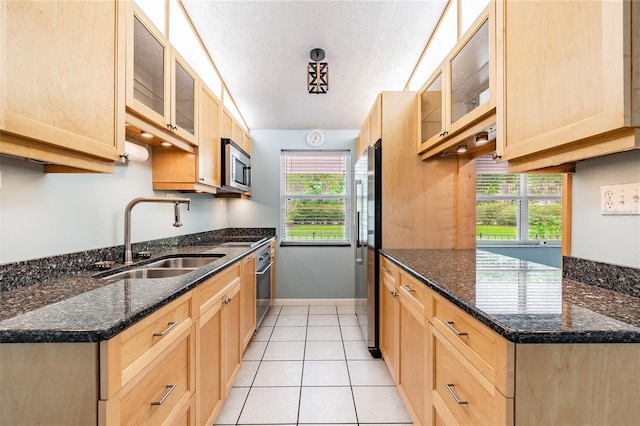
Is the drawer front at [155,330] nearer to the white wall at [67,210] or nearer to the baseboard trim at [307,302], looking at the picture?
the white wall at [67,210]

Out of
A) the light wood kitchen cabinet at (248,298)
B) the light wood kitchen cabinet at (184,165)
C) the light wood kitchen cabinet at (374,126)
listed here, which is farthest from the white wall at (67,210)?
the light wood kitchen cabinet at (374,126)

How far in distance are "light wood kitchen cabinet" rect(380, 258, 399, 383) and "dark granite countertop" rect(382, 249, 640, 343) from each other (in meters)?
0.40

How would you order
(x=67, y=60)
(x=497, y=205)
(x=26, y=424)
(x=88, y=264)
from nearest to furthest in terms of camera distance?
(x=26, y=424) → (x=67, y=60) → (x=88, y=264) → (x=497, y=205)

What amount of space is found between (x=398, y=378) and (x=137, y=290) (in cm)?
163

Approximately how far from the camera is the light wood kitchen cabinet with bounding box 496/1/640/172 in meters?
0.77

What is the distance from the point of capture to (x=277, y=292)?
399cm

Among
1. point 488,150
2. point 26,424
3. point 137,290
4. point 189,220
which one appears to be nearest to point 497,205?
point 488,150

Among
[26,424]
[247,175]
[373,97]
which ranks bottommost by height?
[26,424]

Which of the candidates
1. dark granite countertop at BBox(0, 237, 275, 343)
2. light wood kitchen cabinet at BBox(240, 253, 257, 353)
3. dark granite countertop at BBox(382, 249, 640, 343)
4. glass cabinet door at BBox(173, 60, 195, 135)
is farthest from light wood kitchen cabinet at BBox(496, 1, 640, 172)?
light wood kitchen cabinet at BBox(240, 253, 257, 353)

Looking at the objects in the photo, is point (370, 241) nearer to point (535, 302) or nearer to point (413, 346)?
point (413, 346)

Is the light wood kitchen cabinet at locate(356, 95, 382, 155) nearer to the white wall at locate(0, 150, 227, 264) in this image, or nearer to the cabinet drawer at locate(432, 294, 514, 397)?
the cabinet drawer at locate(432, 294, 514, 397)

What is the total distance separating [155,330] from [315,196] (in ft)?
10.6

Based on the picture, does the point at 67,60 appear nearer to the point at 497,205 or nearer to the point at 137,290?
the point at 137,290

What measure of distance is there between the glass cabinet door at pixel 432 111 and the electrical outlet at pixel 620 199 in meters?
0.96
